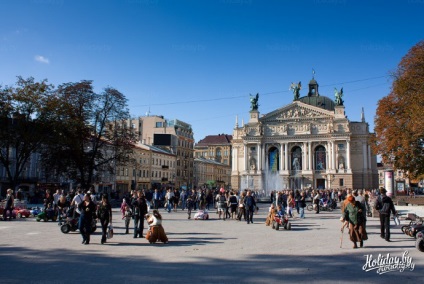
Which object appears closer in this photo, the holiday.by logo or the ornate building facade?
the holiday.by logo

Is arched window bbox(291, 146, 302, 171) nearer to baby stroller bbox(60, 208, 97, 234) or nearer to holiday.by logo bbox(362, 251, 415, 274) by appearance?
baby stroller bbox(60, 208, 97, 234)

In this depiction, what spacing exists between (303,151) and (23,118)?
61686 millimetres

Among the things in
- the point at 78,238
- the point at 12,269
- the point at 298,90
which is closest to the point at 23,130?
the point at 78,238

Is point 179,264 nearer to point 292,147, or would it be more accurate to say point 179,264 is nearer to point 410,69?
point 410,69

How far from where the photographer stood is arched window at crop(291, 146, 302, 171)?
8200 centimetres

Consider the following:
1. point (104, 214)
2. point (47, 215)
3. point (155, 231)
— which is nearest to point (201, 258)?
point (155, 231)

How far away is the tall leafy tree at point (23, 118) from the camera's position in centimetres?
3059

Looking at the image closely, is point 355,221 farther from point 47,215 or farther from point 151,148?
point 151,148

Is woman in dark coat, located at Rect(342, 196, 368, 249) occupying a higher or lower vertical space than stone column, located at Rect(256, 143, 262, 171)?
lower

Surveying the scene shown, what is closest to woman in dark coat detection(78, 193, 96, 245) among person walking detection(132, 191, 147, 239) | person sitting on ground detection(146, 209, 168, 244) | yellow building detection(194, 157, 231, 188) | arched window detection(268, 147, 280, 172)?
person walking detection(132, 191, 147, 239)

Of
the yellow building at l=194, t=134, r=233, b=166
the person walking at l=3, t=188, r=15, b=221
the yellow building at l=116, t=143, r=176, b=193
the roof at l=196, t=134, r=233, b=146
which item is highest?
the roof at l=196, t=134, r=233, b=146

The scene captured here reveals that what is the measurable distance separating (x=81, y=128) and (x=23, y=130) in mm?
5017

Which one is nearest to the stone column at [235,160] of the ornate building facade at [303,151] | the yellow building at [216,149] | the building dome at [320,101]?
the ornate building facade at [303,151]

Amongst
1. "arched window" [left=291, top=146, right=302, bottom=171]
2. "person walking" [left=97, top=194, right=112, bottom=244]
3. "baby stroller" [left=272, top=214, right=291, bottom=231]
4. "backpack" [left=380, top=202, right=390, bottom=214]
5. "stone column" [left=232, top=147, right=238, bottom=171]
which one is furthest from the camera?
"stone column" [left=232, top=147, right=238, bottom=171]
